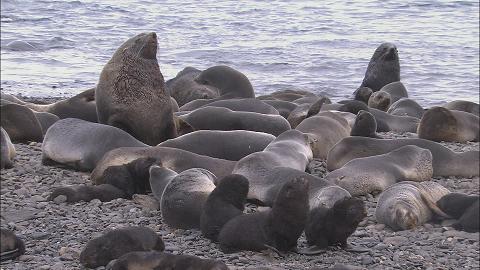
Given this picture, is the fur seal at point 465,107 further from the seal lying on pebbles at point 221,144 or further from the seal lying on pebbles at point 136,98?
the seal lying on pebbles at point 221,144

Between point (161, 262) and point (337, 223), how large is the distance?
119cm

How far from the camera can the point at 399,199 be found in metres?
5.67

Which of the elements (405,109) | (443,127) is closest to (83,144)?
(443,127)


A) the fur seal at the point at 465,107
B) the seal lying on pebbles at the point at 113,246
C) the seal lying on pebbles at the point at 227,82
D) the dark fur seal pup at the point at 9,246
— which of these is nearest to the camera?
the seal lying on pebbles at the point at 113,246

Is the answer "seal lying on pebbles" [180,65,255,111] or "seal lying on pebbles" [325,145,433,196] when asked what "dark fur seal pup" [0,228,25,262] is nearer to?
"seal lying on pebbles" [325,145,433,196]

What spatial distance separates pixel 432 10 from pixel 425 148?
21.0 metres

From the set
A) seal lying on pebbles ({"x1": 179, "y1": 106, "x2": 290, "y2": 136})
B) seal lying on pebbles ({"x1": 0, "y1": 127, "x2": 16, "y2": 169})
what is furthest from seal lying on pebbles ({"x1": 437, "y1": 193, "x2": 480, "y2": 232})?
seal lying on pebbles ({"x1": 0, "y1": 127, "x2": 16, "y2": 169})

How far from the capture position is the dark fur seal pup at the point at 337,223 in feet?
16.1

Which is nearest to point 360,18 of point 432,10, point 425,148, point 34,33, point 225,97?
point 432,10

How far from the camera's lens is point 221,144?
23.1ft

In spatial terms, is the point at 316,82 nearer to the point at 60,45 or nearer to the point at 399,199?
the point at 60,45

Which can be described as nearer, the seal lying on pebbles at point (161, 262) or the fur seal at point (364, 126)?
the seal lying on pebbles at point (161, 262)

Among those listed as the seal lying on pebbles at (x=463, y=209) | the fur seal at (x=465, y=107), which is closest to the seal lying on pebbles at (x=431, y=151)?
the seal lying on pebbles at (x=463, y=209)

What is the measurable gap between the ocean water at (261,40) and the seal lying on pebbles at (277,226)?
8.84m
